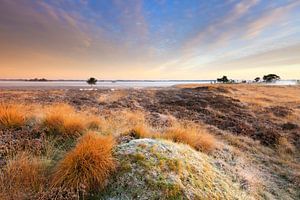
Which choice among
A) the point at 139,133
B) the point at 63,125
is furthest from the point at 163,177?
the point at 63,125

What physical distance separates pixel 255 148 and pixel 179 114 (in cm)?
641

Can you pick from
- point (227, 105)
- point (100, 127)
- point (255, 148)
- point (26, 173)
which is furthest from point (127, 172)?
point (227, 105)

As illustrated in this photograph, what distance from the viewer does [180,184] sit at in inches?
184

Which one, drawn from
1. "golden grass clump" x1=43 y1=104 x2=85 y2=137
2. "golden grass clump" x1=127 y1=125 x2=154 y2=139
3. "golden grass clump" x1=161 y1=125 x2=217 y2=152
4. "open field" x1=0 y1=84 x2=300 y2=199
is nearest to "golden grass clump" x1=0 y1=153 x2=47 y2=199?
"open field" x1=0 y1=84 x2=300 y2=199

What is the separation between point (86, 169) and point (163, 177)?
4.95 feet

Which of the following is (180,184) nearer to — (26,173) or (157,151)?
(157,151)

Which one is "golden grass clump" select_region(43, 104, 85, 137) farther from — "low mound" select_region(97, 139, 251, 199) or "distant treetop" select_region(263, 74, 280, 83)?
"distant treetop" select_region(263, 74, 280, 83)

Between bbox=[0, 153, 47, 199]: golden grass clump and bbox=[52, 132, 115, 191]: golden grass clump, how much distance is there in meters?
0.33

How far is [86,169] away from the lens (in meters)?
4.50

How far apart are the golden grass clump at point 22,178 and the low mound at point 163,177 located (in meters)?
1.25

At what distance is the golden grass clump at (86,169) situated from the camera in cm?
436

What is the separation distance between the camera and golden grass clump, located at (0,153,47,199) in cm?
400

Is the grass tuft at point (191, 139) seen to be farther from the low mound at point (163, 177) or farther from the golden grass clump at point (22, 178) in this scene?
the golden grass clump at point (22, 178)

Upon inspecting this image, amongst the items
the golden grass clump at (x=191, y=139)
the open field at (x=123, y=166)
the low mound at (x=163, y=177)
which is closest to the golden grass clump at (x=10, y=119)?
the open field at (x=123, y=166)
